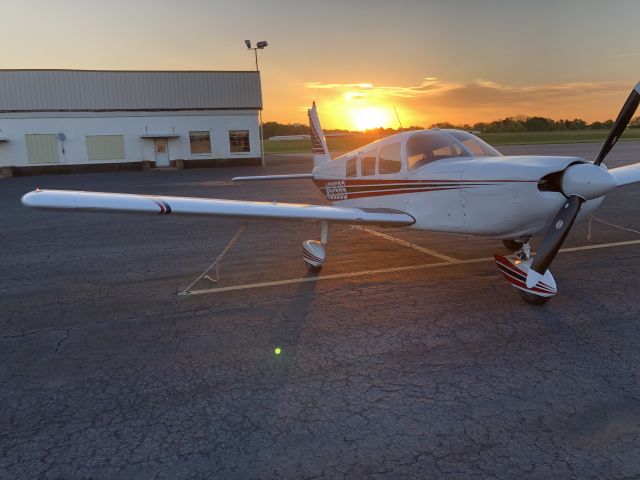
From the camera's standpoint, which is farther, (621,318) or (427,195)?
(427,195)

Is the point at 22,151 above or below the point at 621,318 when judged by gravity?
above

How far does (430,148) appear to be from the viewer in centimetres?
649

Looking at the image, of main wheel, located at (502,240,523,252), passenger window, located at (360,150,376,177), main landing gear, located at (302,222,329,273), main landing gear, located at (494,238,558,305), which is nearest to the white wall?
passenger window, located at (360,150,376,177)

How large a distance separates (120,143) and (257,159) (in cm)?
1043

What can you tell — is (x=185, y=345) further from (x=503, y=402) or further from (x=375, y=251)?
(x=375, y=251)

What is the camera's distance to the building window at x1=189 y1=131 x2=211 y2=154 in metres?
35.3

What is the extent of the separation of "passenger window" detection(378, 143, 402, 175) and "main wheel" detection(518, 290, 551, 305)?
2571 mm

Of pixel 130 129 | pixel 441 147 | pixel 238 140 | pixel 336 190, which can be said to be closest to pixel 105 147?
pixel 130 129

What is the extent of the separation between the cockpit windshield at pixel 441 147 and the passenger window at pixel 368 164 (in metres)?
0.81

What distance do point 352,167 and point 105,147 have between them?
102ft

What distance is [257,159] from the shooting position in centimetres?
3584

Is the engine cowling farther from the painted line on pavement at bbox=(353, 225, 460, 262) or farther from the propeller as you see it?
the painted line on pavement at bbox=(353, 225, 460, 262)

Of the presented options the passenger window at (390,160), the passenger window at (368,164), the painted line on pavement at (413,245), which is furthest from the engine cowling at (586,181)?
the passenger window at (368,164)

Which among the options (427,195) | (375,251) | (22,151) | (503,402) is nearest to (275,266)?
(375,251)
